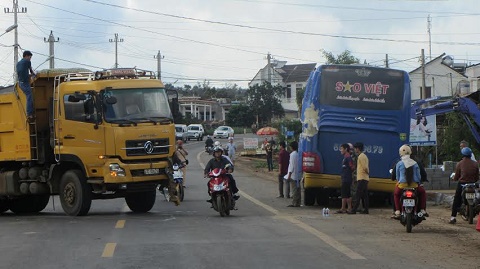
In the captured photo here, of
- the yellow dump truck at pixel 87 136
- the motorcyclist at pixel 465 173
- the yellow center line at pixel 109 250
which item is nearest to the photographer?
the yellow center line at pixel 109 250

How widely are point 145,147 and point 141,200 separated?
2473 mm

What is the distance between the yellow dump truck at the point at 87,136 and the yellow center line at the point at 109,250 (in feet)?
15.2

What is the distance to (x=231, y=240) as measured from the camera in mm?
13398

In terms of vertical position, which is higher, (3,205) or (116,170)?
(116,170)

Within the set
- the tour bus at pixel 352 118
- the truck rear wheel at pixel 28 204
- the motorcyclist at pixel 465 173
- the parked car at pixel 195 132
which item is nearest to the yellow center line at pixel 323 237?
the tour bus at pixel 352 118

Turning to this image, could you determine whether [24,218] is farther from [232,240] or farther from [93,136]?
[232,240]

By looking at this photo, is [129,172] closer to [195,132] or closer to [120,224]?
[120,224]

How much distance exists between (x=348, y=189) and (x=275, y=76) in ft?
279

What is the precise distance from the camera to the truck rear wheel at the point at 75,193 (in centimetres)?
1773

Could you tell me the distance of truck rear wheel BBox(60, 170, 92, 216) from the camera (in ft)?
58.2

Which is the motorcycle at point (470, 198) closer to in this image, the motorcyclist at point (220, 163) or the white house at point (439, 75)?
the motorcyclist at point (220, 163)

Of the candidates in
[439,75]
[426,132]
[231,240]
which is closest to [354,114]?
[426,132]

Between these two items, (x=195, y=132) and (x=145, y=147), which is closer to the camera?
(x=145, y=147)

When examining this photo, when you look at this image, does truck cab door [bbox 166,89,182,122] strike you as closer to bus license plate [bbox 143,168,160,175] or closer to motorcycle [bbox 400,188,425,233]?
bus license plate [bbox 143,168,160,175]
